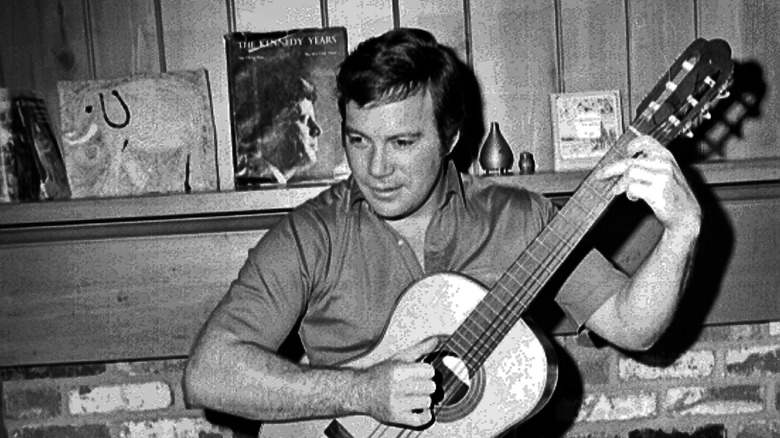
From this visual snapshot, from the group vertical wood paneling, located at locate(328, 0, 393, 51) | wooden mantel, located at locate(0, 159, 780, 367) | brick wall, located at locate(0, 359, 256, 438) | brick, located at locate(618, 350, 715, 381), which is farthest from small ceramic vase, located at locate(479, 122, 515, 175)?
brick wall, located at locate(0, 359, 256, 438)

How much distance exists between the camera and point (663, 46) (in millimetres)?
1809

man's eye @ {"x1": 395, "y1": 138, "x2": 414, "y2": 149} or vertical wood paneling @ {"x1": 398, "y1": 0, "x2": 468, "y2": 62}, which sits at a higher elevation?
→ vertical wood paneling @ {"x1": 398, "y1": 0, "x2": 468, "y2": 62}

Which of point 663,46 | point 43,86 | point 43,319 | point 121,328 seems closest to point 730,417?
point 663,46

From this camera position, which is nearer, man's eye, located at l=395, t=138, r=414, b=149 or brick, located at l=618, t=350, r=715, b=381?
man's eye, located at l=395, t=138, r=414, b=149

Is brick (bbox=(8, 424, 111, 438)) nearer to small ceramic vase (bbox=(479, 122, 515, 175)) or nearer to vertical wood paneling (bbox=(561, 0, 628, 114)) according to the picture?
small ceramic vase (bbox=(479, 122, 515, 175))

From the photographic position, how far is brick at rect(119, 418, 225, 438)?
191 cm

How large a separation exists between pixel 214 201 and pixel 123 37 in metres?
0.44

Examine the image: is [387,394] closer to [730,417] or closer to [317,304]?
[317,304]

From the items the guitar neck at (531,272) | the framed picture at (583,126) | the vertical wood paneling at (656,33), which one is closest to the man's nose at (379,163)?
the guitar neck at (531,272)

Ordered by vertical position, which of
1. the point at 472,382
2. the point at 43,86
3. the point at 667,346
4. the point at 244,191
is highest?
the point at 43,86

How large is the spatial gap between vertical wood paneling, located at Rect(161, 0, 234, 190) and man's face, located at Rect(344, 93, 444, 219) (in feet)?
1.69

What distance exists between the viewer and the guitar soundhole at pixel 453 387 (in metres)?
1.29

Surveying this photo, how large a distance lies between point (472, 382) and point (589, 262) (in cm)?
32

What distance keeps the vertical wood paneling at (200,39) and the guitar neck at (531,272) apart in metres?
0.81
